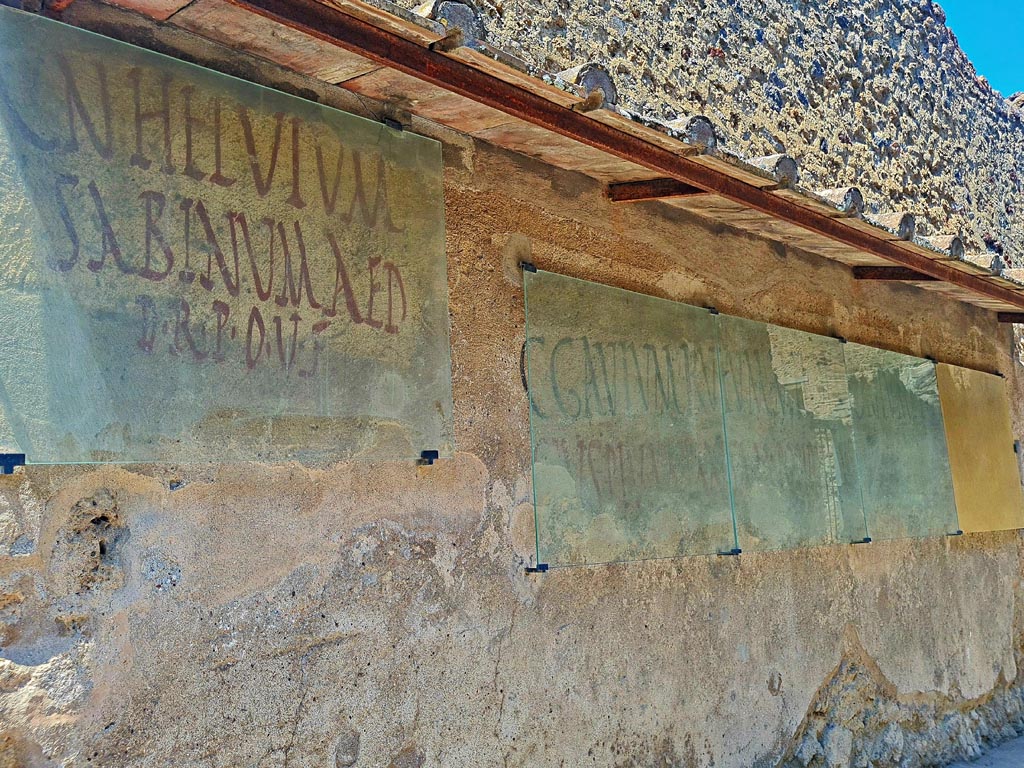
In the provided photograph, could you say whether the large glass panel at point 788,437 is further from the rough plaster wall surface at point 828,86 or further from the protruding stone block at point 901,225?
the rough plaster wall surface at point 828,86

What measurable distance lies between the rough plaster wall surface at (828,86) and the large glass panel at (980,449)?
1.26 metres

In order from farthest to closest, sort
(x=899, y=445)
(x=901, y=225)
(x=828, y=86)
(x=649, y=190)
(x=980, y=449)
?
1. (x=828, y=86)
2. (x=980, y=449)
3. (x=899, y=445)
4. (x=901, y=225)
5. (x=649, y=190)

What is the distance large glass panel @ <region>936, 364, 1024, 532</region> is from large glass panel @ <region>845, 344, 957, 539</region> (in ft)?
0.50

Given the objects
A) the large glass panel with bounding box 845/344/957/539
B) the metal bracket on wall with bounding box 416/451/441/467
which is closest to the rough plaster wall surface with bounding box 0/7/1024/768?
the metal bracket on wall with bounding box 416/451/441/467

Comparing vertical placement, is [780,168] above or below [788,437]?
above

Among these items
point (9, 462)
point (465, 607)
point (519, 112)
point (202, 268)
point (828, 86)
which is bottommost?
point (465, 607)

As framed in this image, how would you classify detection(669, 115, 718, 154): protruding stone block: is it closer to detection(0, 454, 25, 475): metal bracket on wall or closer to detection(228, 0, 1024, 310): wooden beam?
detection(228, 0, 1024, 310): wooden beam

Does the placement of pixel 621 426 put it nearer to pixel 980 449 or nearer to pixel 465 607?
pixel 465 607

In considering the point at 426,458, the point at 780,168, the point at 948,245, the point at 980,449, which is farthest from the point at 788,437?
the point at 980,449

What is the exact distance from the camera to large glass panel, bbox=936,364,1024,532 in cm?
548

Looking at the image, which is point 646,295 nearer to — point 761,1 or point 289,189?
point 289,189

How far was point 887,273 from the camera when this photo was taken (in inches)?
190

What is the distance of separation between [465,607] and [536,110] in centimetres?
141

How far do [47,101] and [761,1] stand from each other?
15.2 feet
